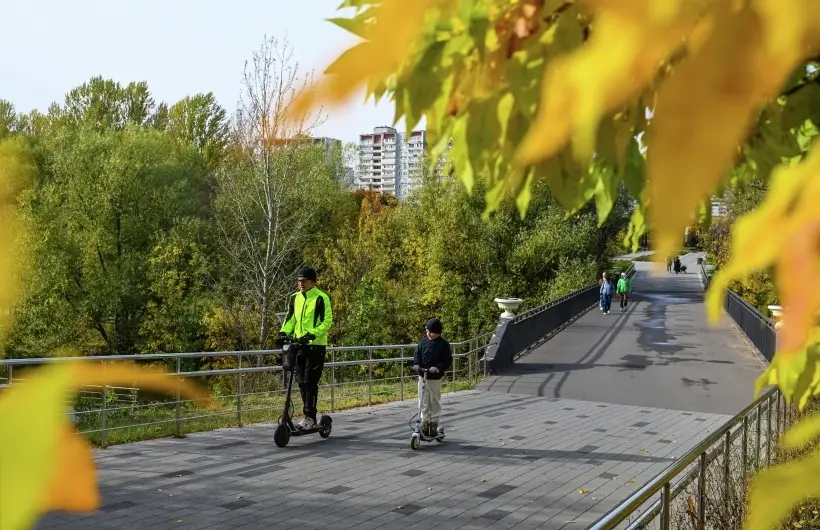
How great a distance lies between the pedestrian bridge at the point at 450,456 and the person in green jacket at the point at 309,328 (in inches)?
27.3

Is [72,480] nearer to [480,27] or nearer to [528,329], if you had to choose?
[480,27]

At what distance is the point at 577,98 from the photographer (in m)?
0.48

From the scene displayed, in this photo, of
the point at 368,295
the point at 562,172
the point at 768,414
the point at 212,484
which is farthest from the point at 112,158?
the point at 562,172

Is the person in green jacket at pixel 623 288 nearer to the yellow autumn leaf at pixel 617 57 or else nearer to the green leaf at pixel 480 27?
the green leaf at pixel 480 27

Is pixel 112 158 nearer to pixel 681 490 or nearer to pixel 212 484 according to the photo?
pixel 212 484

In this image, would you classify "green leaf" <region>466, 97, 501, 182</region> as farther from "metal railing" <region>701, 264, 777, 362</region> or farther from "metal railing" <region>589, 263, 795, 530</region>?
"metal railing" <region>701, 264, 777, 362</region>

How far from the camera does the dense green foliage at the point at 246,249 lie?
2678 cm

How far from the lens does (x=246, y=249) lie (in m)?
27.8

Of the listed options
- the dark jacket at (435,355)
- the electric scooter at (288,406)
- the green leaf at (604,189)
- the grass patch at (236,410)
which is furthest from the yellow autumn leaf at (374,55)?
the dark jacket at (435,355)

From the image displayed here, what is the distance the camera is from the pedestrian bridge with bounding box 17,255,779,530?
634cm

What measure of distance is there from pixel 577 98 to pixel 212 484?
7.22 meters

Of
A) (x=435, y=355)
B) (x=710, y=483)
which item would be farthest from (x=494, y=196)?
(x=435, y=355)

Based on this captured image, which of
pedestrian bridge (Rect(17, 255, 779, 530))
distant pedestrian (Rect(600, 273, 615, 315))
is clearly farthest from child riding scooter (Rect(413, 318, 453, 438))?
distant pedestrian (Rect(600, 273, 615, 315))

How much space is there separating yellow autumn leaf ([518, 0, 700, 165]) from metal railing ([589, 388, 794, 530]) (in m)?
2.11
